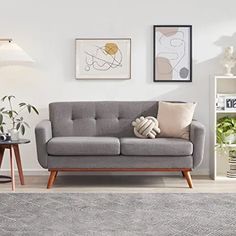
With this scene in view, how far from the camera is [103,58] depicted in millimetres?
5852

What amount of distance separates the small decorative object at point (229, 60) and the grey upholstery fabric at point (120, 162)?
46.7 inches

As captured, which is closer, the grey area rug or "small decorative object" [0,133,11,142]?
the grey area rug

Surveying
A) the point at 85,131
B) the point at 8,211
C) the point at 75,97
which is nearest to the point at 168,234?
the point at 8,211

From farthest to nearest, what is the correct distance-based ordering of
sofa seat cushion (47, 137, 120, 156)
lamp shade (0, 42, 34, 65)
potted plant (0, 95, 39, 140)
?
potted plant (0, 95, 39, 140)
lamp shade (0, 42, 34, 65)
sofa seat cushion (47, 137, 120, 156)

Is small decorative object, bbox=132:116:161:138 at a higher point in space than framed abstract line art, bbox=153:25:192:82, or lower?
lower

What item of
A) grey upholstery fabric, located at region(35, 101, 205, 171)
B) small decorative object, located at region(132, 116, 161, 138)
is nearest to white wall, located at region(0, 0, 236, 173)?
small decorative object, located at region(132, 116, 161, 138)

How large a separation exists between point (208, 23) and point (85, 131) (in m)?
1.75

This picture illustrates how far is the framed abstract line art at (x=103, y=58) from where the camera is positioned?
19.2 feet

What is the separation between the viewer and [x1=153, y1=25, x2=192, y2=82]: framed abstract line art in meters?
5.84

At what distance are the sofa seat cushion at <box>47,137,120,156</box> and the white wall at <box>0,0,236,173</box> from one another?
0.96 meters

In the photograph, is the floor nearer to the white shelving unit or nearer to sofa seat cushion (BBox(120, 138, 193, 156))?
the white shelving unit

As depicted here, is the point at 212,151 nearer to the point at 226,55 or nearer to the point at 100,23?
the point at 226,55

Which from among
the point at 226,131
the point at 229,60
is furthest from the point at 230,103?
the point at 229,60

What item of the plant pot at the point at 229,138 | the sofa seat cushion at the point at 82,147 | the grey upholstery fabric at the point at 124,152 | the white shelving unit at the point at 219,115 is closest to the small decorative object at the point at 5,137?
the grey upholstery fabric at the point at 124,152
